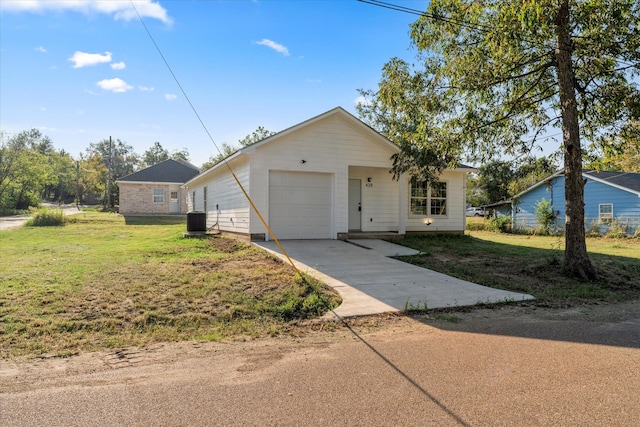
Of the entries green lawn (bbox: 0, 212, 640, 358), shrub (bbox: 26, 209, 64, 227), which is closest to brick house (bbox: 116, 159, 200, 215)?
shrub (bbox: 26, 209, 64, 227)

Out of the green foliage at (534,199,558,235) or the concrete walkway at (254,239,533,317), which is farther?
the green foliage at (534,199,558,235)

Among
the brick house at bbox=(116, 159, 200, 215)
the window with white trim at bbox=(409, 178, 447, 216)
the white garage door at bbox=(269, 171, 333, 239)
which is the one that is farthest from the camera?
the brick house at bbox=(116, 159, 200, 215)

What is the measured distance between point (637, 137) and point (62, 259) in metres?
15.0

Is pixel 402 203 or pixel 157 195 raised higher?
pixel 157 195

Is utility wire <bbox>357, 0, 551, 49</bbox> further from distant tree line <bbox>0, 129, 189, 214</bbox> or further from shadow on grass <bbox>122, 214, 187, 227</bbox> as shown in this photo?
distant tree line <bbox>0, 129, 189, 214</bbox>

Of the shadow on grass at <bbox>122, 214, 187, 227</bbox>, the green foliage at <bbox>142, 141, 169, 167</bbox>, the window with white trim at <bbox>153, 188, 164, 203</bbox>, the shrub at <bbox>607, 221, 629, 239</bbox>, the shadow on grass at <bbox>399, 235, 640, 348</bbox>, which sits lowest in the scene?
the shadow on grass at <bbox>399, 235, 640, 348</bbox>

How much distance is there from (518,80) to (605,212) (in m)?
17.1

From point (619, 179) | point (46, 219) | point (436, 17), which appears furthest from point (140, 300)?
point (619, 179)

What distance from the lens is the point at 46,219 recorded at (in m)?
21.6

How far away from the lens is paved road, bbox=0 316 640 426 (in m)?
2.87

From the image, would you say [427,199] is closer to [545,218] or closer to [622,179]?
[545,218]

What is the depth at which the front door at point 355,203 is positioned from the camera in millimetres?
14812

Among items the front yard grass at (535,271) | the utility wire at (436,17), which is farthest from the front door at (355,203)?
the utility wire at (436,17)

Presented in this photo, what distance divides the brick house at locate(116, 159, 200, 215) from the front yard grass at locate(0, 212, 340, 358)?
23112mm
